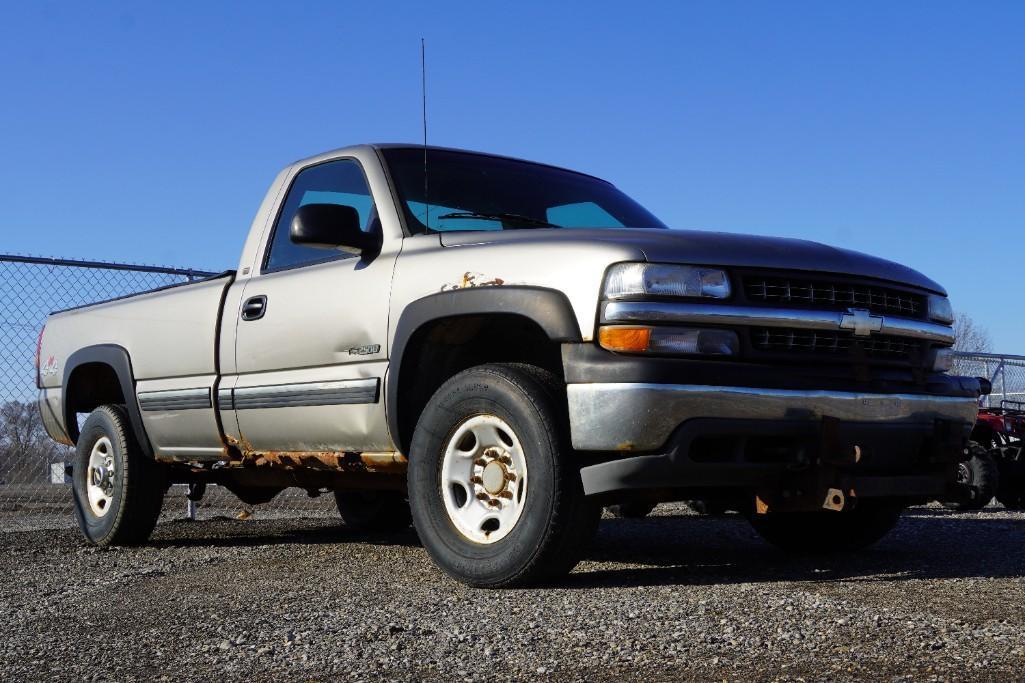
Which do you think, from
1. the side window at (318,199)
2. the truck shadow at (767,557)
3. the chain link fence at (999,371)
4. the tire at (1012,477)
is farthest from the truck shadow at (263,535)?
the chain link fence at (999,371)

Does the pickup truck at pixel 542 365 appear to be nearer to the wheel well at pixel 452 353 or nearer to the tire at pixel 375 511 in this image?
the wheel well at pixel 452 353

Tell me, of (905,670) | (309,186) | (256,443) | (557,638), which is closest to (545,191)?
(309,186)

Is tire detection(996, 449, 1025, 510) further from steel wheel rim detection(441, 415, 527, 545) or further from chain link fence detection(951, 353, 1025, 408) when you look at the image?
steel wheel rim detection(441, 415, 527, 545)

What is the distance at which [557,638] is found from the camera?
3.56m

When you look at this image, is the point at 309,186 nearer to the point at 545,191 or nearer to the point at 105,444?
the point at 545,191

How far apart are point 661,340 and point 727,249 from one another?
50 centimetres

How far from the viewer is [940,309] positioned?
527cm

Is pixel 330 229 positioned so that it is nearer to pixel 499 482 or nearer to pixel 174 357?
pixel 499 482

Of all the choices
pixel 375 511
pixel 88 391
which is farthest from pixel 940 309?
pixel 88 391

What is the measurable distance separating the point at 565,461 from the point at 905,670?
161 cm

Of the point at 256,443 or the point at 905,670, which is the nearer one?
the point at 905,670

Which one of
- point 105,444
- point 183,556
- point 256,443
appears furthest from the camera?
point 105,444

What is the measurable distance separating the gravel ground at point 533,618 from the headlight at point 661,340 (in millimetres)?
894

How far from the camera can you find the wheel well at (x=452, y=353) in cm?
501
